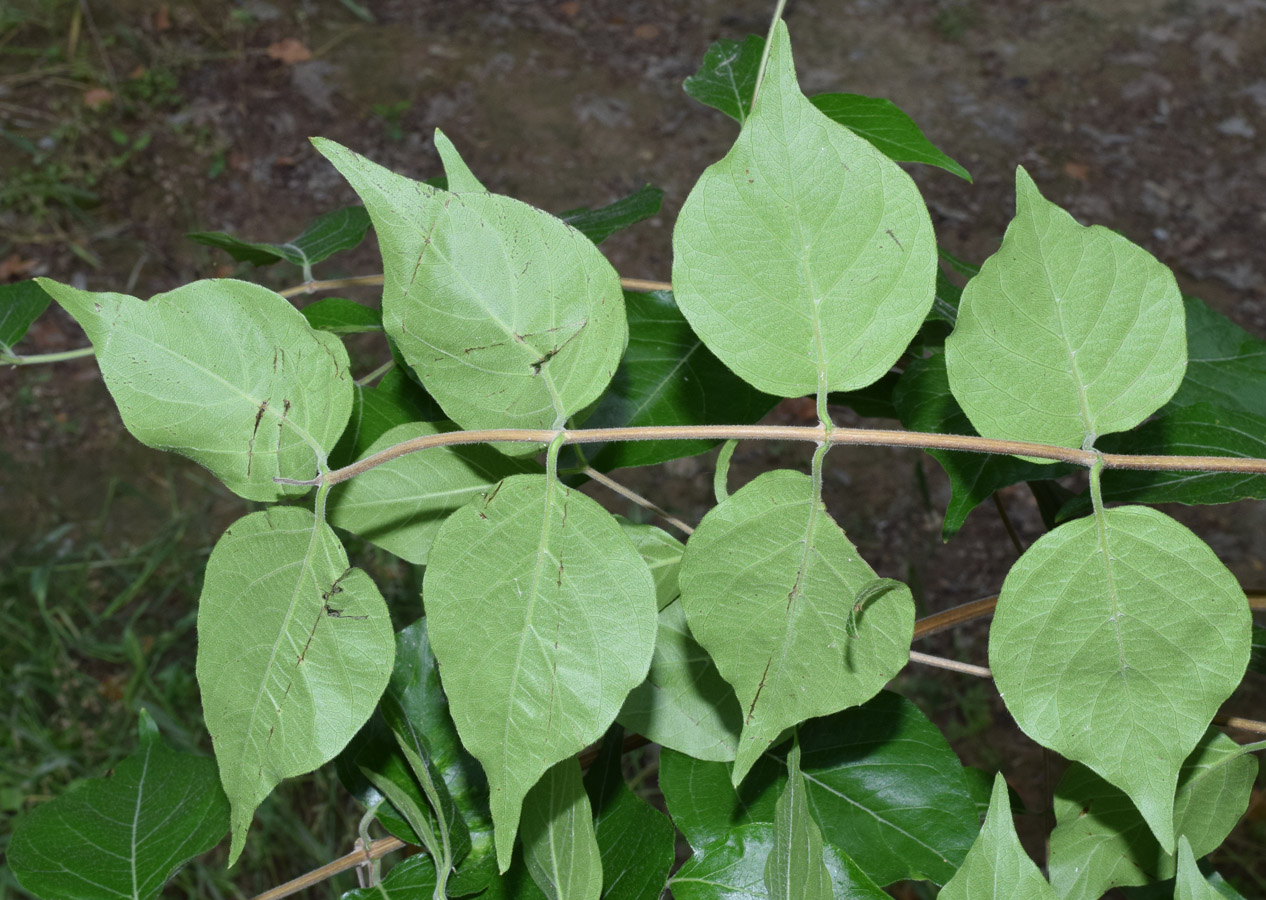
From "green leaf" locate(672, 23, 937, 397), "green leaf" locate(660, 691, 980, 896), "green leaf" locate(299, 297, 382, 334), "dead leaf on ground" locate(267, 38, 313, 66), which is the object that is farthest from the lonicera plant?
"dead leaf on ground" locate(267, 38, 313, 66)

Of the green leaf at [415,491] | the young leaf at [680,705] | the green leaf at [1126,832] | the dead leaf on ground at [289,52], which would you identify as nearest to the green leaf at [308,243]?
the green leaf at [415,491]

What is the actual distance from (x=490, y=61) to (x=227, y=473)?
3437 millimetres

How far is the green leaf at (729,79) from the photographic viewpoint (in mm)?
799

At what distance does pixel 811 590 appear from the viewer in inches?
16.8

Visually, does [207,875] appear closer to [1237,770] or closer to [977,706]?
[977,706]

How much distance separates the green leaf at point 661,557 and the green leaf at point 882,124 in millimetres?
332

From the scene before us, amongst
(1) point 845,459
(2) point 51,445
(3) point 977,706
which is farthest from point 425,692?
(2) point 51,445

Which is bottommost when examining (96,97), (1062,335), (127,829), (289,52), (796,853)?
(96,97)

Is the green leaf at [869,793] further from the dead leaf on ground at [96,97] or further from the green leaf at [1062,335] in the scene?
the dead leaf on ground at [96,97]

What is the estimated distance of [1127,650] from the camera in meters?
0.42

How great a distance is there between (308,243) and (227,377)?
424 millimetres

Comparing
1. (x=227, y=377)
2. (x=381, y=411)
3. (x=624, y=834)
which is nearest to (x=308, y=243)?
(x=381, y=411)

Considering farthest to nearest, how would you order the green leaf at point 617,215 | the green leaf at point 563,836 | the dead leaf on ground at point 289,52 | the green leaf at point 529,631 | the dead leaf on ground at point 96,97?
the dead leaf on ground at point 289,52, the dead leaf on ground at point 96,97, the green leaf at point 617,215, the green leaf at point 563,836, the green leaf at point 529,631

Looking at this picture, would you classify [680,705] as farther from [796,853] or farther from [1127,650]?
[1127,650]
